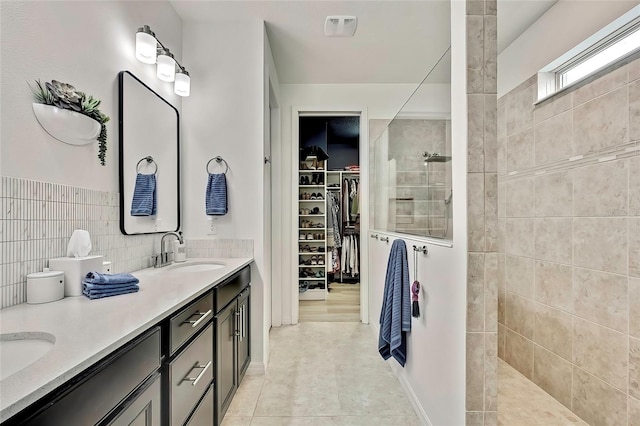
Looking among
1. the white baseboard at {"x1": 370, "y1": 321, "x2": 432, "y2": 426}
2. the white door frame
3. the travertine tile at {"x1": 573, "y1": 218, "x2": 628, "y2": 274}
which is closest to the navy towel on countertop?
the white baseboard at {"x1": 370, "y1": 321, "x2": 432, "y2": 426}

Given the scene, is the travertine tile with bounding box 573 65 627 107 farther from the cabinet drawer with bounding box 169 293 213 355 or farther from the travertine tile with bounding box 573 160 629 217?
the cabinet drawer with bounding box 169 293 213 355

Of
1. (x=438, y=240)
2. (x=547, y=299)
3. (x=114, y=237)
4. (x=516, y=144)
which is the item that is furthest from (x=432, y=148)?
(x=114, y=237)

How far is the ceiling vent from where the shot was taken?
97.9 inches

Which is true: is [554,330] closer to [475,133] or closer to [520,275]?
[520,275]

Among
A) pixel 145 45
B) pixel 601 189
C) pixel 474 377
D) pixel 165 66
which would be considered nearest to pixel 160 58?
pixel 165 66

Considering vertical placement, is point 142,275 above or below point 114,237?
below

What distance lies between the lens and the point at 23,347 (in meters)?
0.85

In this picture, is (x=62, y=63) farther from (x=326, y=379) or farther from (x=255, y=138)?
(x=326, y=379)

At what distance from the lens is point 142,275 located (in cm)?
181

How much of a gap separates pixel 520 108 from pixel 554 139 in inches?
18.3

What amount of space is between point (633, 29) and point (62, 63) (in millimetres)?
2844

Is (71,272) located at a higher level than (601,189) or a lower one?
lower

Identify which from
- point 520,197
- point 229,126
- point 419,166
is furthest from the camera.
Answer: point 229,126

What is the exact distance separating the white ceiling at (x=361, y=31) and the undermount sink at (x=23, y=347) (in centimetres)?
194
